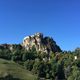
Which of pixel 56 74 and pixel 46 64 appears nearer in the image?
pixel 56 74

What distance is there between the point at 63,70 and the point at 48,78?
15385 millimetres

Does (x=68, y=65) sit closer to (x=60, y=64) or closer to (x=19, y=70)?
(x=60, y=64)

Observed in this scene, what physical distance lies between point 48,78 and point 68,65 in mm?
25791

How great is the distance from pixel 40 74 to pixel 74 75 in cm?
2335

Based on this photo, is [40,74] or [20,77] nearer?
[20,77]

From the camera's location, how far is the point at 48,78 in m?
178

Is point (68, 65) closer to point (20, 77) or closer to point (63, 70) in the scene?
point (63, 70)

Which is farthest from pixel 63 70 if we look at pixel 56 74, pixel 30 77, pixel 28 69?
pixel 30 77

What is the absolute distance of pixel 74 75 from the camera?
544ft

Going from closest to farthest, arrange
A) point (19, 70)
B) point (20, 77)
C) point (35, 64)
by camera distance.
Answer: point (20, 77), point (19, 70), point (35, 64)

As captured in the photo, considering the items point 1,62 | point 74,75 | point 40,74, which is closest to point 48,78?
point 40,74

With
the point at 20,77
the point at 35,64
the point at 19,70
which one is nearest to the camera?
the point at 20,77

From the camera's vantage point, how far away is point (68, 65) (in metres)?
200

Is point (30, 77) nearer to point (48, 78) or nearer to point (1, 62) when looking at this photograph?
point (48, 78)
